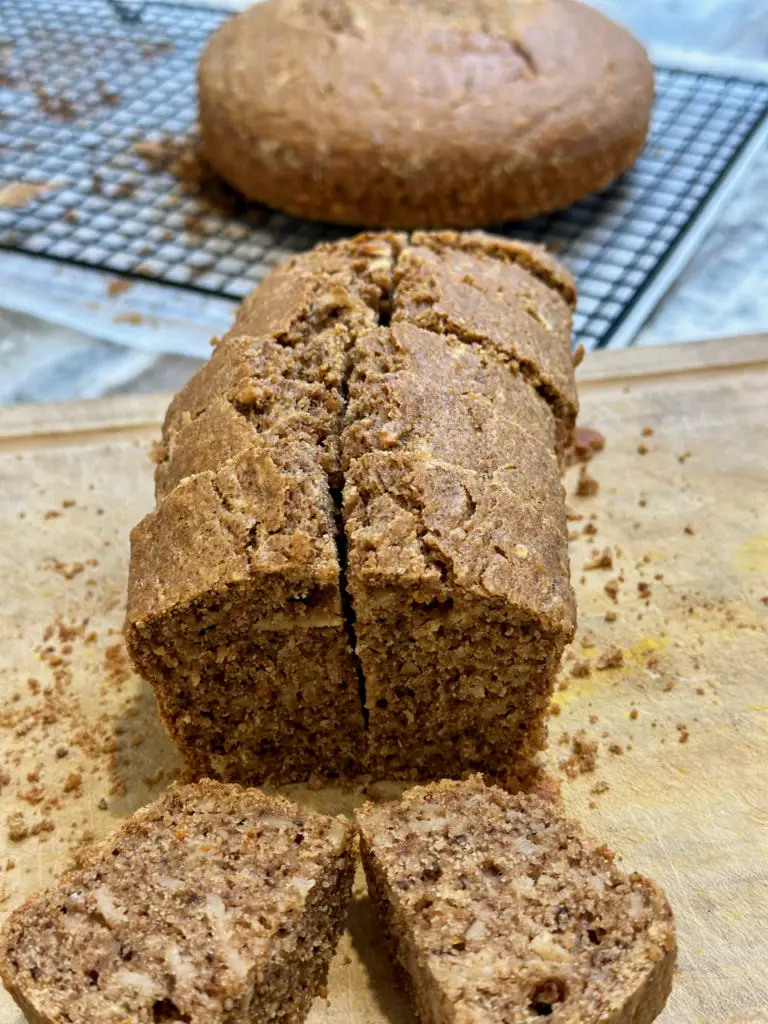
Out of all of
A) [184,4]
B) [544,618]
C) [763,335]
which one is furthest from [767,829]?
[184,4]

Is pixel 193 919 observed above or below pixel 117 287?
above

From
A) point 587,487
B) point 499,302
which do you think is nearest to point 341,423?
point 499,302

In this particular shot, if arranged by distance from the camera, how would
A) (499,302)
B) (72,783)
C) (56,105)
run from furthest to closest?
(56,105) → (499,302) → (72,783)

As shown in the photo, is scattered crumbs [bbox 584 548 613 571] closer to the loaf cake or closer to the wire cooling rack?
the loaf cake

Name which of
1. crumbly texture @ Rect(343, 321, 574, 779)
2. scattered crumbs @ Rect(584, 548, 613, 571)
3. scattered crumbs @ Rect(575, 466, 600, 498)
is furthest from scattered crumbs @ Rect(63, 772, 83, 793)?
scattered crumbs @ Rect(575, 466, 600, 498)

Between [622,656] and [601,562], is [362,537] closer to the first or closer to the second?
[622,656]

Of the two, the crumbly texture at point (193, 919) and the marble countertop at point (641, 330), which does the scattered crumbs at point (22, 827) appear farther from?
the marble countertop at point (641, 330)

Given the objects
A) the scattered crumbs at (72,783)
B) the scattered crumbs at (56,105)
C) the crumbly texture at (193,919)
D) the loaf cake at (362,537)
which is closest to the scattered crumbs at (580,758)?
the loaf cake at (362,537)
